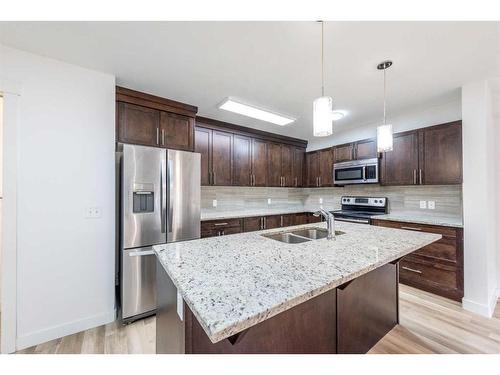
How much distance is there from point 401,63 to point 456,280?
7.76 feet

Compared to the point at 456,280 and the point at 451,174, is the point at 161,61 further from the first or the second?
the point at 456,280

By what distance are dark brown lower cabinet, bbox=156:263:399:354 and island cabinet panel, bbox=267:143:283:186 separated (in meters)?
2.48

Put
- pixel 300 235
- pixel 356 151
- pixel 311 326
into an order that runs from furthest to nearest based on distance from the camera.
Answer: pixel 356 151, pixel 300 235, pixel 311 326

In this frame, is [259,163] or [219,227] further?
[259,163]

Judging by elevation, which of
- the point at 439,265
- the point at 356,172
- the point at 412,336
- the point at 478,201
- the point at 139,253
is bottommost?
the point at 412,336

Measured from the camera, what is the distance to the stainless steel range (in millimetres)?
3341

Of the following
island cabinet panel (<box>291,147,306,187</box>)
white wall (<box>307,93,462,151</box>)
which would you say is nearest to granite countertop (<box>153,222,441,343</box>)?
white wall (<box>307,93,462,151</box>)

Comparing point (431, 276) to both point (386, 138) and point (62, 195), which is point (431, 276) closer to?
point (386, 138)

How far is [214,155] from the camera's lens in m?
3.42

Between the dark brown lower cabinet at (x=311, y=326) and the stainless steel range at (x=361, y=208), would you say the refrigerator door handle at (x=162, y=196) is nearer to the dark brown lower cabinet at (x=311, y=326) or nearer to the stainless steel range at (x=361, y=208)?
the dark brown lower cabinet at (x=311, y=326)

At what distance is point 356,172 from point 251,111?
1.98 metres

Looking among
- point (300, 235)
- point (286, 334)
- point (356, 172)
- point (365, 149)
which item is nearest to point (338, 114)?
point (365, 149)

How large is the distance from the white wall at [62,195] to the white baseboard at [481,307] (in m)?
3.62
